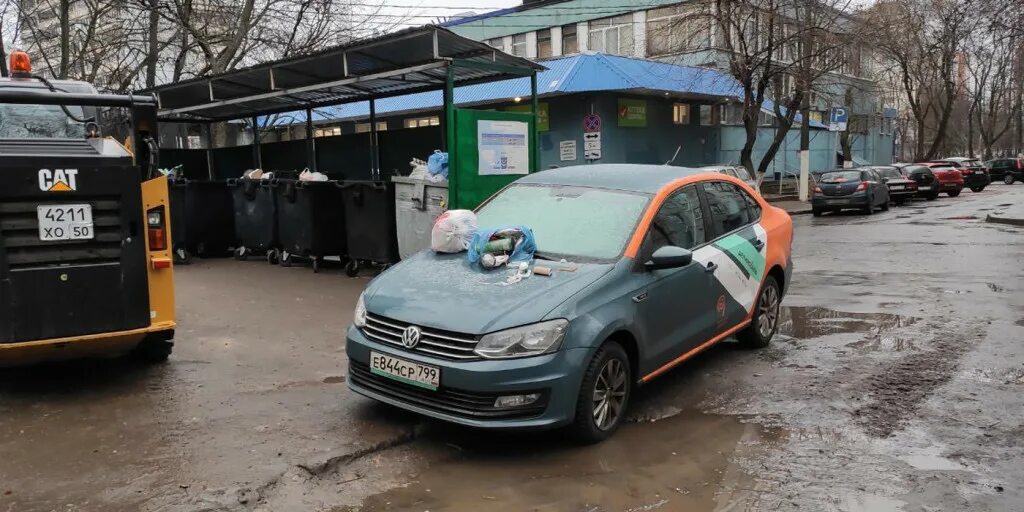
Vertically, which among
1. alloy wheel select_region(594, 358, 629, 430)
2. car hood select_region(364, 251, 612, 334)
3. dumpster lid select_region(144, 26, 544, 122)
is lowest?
alloy wheel select_region(594, 358, 629, 430)

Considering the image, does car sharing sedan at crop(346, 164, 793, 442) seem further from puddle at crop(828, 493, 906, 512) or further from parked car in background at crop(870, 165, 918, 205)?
parked car in background at crop(870, 165, 918, 205)

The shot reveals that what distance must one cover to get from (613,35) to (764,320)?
2985cm

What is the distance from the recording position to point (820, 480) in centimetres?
388

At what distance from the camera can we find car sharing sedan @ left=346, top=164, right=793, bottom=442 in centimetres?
401

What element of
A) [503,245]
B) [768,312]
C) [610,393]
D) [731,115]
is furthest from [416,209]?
[731,115]

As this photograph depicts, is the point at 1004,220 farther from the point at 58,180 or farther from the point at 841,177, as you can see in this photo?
the point at 58,180

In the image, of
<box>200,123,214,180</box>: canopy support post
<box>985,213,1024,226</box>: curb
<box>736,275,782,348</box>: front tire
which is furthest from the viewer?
<box>985,213,1024,226</box>: curb

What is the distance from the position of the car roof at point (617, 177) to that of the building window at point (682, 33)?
17499 mm

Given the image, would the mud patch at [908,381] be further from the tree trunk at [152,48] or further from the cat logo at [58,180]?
the tree trunk at [152,48]

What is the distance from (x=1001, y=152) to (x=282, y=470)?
101 m

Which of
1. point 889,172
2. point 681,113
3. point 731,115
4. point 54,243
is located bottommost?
point 54,243

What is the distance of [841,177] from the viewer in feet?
74.0

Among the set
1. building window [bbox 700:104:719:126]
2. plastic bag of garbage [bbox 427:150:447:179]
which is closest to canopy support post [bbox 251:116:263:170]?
plastic bag of garbage [bbox 427:150:447:179]

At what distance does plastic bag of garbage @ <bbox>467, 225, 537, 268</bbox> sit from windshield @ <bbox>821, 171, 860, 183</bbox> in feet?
66.4
